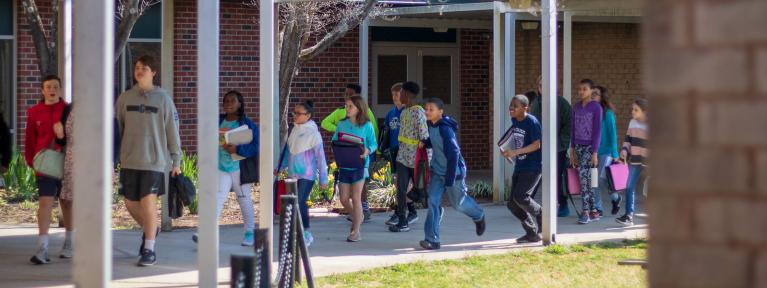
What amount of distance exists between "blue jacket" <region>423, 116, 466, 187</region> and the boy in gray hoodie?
8.32 feet

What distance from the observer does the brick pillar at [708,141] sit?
8.71 feet

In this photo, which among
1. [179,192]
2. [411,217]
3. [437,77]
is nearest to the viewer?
[179,192]

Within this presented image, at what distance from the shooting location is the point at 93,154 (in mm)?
4395

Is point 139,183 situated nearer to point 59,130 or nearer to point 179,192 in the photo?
point 179,192

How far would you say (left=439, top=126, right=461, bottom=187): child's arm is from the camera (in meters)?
10.4

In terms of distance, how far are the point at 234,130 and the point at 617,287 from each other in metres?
3.51

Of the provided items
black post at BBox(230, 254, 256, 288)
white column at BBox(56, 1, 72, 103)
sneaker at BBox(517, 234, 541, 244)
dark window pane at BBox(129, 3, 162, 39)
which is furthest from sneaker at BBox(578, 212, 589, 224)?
black post at BBox(230, 254, 256, 288)

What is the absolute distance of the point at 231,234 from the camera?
1162cm

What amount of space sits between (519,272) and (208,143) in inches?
138

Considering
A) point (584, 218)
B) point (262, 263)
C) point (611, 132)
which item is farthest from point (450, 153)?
point (262, 263)

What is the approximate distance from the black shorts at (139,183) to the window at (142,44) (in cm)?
792

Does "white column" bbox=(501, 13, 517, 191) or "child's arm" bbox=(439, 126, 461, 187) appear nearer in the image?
"child's arm" bbox=(439, 126, 461, 187)

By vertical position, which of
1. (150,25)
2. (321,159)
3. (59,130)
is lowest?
(321,159)

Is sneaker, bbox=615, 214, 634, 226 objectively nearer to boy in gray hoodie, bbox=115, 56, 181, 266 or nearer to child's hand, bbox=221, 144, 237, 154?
child's hand, bbox=221, 144, 237, 154
